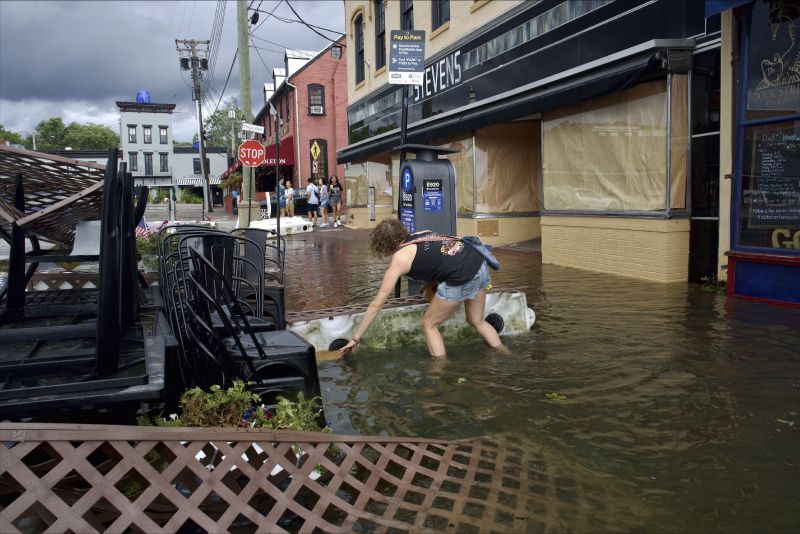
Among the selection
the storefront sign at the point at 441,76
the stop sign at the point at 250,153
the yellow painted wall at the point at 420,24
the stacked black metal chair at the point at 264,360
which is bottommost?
the stacked black metal chair at the point at 264,360

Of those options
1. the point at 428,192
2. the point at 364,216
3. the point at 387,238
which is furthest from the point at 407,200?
the point at 364,216

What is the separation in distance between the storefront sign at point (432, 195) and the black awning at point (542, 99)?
10.9 ft

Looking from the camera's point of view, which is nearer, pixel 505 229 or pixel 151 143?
pixel 505 229

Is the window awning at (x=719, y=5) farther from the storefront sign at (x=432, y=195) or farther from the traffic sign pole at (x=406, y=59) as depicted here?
the storefront sign at (x=432, y=195)

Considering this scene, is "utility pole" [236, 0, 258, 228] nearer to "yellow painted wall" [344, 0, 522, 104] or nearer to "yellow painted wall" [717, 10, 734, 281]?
"yellow painted wall" [344, 0, 522, 104]

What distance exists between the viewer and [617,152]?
960 centimetres

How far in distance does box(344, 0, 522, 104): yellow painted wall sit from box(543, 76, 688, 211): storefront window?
9.53 feet

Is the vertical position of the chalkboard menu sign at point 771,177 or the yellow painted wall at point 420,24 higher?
the yellow painted wall at point 420,24

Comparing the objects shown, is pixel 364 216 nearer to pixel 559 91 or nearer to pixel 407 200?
pixel 559 91

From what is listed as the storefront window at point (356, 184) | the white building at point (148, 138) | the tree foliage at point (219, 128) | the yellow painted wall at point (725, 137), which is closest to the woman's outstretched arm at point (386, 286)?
the yellow painted wall at point (725, 137)

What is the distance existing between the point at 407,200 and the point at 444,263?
2233mm

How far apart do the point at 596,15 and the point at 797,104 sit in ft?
11.8

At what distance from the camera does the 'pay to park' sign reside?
27.0 feet

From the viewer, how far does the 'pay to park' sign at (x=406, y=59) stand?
8.24 m
